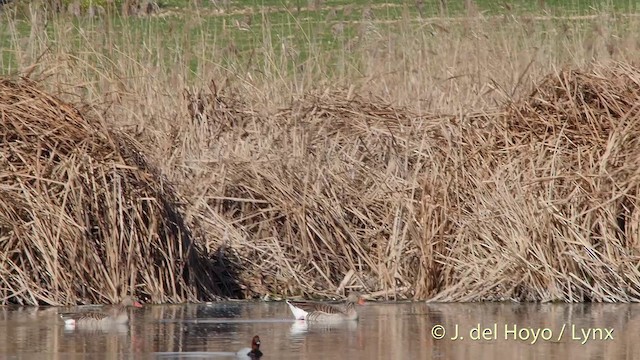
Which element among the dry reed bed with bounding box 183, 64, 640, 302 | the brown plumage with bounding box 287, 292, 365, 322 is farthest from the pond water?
the dry reed bed with bounding box 183, 64, 640, 302

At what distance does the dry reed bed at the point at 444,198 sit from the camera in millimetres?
11555

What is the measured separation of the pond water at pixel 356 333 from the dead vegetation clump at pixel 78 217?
0.95 ft

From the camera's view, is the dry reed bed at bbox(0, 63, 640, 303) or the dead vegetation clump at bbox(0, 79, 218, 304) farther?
the dry reed bed at bbox(0, 63, 640, 303)

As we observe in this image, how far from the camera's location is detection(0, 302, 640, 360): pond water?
898 cm

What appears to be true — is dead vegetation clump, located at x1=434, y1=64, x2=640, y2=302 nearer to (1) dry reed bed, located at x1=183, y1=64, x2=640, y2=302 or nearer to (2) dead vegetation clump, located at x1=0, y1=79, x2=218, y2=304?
(1) dry reed bed, located at x1=183, y1=64, x2=640, y2=302

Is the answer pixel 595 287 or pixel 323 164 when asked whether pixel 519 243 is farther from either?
pixel 323 164

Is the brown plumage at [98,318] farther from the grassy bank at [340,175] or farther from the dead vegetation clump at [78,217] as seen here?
the grassy bank at [340,175]

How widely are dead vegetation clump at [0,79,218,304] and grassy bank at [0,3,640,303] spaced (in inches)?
0.7

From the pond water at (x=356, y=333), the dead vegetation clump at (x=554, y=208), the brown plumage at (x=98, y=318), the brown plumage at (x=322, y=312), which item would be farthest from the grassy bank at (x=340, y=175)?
the brown plumage at (x=322, y=312)

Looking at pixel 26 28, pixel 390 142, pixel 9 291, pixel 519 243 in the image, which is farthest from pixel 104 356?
pixel 26 28

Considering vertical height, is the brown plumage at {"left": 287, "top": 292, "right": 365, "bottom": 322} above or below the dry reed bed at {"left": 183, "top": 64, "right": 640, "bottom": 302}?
below

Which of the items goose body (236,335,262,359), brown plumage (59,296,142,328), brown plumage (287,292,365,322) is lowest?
brown plumage (287,292,365,322)

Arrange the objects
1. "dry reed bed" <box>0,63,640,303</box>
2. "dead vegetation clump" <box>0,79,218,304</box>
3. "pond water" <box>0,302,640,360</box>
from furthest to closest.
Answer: "dry reed bed" <box>0,63,640,303</box>, "dead vegetation clump" <box>0,79,218,304</box>, "pond water" <box>0,302,640,360</box>

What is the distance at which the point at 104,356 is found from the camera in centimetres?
887
